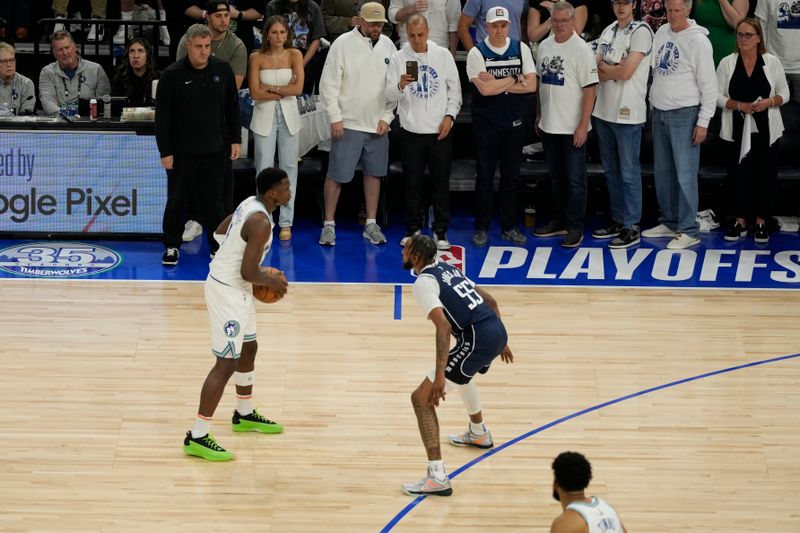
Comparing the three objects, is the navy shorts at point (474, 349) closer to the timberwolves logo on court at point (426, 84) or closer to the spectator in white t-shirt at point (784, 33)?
the timberwolves logo on court at point (426, 84)

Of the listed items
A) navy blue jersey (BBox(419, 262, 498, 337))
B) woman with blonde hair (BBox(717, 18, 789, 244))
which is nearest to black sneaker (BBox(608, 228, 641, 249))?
woman with blonde hair (BBox(717, 18, 789, 244))

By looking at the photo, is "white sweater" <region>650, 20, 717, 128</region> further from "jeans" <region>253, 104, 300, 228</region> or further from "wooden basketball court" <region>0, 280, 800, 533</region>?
"jeans" <region>253, 104, 300, 228</region>

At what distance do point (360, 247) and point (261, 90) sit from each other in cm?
184

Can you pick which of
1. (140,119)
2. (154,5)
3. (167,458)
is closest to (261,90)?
(140,119)

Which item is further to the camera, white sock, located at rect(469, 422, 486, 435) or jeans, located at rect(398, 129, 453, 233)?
jeans, located at rect(398, 129, 453, 233)

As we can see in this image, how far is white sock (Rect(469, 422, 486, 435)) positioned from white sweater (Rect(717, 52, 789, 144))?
5.49m

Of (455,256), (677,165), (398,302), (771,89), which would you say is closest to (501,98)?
(455,256)

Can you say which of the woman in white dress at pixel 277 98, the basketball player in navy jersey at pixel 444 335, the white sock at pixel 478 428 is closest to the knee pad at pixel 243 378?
the basketball player in navy jersey at pixel 444 335

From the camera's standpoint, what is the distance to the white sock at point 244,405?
29.5ft

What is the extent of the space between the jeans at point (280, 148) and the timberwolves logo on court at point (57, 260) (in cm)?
170

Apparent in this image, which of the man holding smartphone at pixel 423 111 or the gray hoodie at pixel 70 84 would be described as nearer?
the man holding smartphone at pixel 423 111

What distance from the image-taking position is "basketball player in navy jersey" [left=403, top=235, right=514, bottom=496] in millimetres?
8008

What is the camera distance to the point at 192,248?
1290 cm

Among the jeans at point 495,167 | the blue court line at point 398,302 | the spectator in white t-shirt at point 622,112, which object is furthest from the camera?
the jeans at point 495,167
